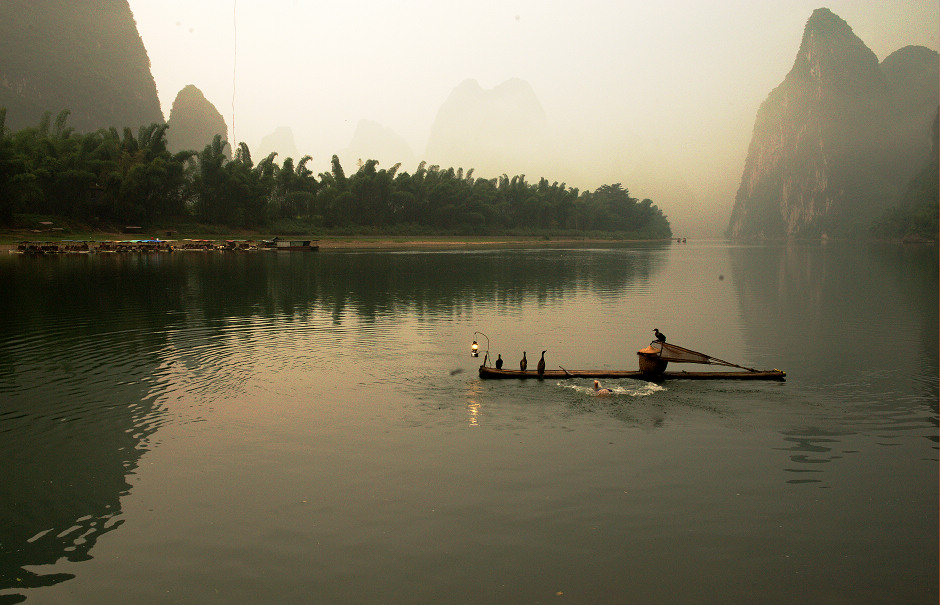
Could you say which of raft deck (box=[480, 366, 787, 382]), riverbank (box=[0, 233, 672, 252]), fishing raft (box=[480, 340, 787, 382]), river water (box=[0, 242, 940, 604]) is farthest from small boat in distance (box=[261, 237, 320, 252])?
fishing raft (box=[480, 340, 787, 382])

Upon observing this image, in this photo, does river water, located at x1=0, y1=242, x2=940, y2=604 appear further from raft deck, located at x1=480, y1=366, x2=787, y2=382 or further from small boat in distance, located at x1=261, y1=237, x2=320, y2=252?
small boat in distance, located at x1=261, y1=237, x2=320, y2=252

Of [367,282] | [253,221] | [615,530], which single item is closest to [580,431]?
[615,530]

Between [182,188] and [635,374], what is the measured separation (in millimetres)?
129842

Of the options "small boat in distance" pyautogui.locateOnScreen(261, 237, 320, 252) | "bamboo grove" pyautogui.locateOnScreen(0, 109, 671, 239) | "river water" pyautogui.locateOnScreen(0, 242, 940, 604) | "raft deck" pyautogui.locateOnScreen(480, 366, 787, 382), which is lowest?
"river water" pyautogui.locateOnScreen(0, 242, 940, 604)

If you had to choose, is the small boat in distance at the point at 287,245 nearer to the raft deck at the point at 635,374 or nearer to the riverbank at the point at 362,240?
the riverbank at the point at 362,240

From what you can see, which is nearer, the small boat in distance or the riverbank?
the riverbank

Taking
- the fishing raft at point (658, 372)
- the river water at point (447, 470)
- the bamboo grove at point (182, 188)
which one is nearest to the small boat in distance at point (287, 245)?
the bamboo grove at point (182, 188)

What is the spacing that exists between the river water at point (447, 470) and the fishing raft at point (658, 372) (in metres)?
0.51

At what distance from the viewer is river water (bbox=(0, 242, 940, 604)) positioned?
11031 millimetres

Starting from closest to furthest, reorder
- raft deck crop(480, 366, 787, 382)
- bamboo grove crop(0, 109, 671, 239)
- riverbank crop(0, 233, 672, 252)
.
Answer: raft deck crop(480, 366, 787, 382) < riverbank crop(0, 233, 672, 252) < bamboo grove crop(0, 109, 671, 239)

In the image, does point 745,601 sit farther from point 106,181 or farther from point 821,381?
point 106,181

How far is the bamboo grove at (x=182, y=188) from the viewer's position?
359ft

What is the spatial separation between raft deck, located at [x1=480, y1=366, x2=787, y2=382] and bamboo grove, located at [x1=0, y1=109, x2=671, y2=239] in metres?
102

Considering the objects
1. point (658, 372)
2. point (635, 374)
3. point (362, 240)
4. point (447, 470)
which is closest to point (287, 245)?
point (362, 240)
